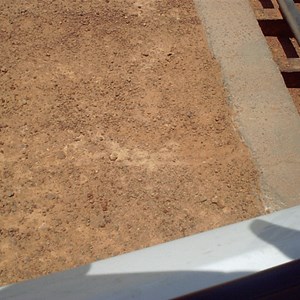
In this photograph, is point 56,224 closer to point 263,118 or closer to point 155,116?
point 155,116

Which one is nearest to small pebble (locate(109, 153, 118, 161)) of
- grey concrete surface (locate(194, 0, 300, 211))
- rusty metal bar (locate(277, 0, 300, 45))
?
grey concrete surface (locate(194, 0, 300, 211))

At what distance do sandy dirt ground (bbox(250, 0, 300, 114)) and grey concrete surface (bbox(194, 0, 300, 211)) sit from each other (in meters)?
0.19

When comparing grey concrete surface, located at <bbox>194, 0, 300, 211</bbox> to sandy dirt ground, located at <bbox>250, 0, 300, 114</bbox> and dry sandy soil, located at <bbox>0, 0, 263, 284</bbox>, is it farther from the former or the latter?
sandy dirt ground, located at <bbox>250, 0, 300, 114</bbox>

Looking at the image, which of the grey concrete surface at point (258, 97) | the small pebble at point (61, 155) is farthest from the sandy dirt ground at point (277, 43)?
the small pebble at point (61, 155)

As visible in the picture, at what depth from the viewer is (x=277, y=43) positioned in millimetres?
4102

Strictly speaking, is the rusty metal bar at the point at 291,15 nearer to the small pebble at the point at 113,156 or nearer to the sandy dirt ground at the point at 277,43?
the sandy dirt ground at the point at 277,43

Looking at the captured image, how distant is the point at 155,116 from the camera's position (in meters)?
3.21

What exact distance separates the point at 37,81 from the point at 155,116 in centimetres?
92

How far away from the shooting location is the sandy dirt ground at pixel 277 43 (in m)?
3.80

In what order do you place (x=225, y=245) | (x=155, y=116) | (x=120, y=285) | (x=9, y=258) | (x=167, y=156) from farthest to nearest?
(x=155, y=116) < (x=167, y=156) < (x=9, y=258) < (x=225, y=245) < (x=120, y=285)

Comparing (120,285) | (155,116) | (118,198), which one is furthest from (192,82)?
(120,285)

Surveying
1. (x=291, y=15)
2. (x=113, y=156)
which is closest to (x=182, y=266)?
(x=113, y=156)

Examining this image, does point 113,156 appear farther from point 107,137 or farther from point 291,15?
point 291,15

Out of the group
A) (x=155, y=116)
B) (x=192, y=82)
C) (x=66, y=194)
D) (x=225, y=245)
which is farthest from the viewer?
(x=192, y=82)
